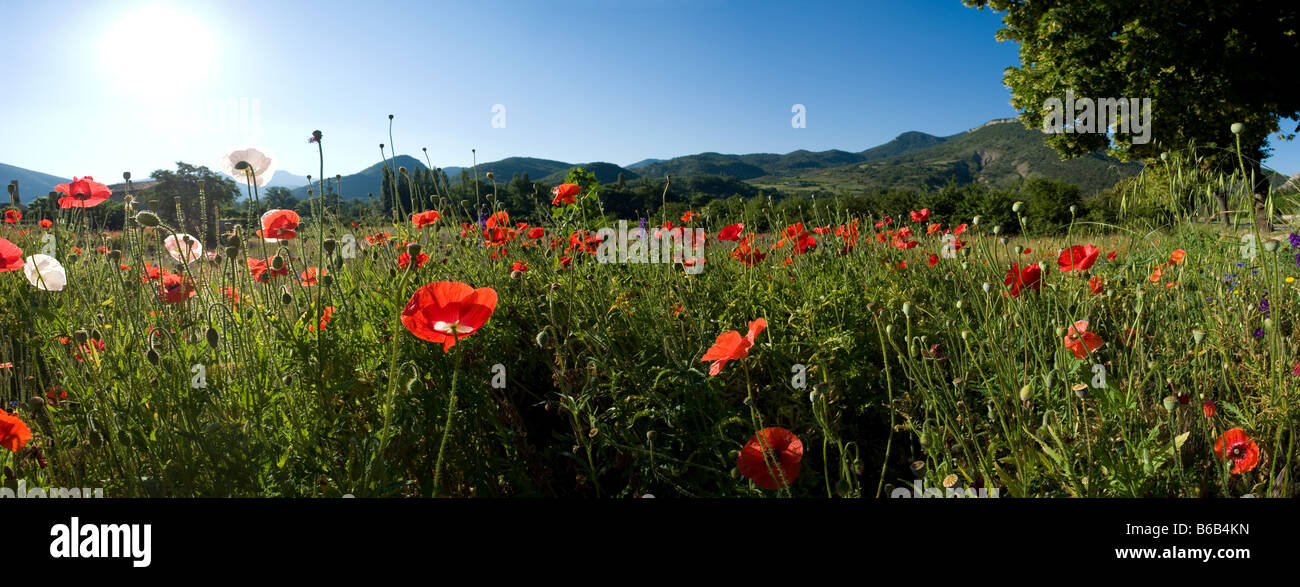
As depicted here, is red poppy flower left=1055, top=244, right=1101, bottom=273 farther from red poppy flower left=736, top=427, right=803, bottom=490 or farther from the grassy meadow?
red poppy flower left=736, top=427, right=803, bottom=490

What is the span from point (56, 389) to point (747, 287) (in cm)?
237

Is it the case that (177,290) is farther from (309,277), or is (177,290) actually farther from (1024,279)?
(1024,279)

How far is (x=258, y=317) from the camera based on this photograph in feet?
5.09

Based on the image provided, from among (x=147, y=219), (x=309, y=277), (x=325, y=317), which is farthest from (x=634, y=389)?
(x=147, y=219)

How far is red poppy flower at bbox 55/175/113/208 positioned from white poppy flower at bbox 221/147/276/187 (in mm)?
895

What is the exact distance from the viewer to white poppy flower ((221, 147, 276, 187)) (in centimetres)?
157

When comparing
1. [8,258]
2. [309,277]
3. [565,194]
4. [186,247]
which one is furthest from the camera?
[565,194]

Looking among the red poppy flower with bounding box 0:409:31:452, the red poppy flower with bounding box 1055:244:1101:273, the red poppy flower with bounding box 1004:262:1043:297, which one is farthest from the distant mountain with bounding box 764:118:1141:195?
the red poppy flower with bounding box 0:409:31:452

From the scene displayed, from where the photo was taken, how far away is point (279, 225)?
1.62 m

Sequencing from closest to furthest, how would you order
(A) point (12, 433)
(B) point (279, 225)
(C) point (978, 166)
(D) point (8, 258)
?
1. (A) point (12, 433)
2. (D) point (8, 258)
3. (B) point (279, 225)
4. (C) point (978, 166)

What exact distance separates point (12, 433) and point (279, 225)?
0.75 m

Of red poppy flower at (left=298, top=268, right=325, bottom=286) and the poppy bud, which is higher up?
the poppy bud
